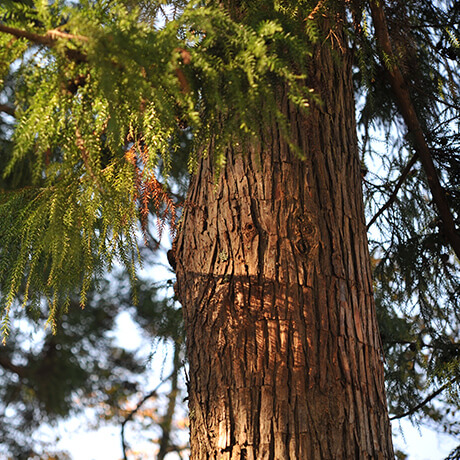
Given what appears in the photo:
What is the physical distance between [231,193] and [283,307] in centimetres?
42

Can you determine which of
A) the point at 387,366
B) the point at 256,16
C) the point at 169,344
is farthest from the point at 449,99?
the point at 169,344

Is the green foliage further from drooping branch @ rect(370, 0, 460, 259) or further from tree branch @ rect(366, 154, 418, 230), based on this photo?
tree branch @ rect(366, 154, 418, 230)

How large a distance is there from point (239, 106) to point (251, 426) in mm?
855

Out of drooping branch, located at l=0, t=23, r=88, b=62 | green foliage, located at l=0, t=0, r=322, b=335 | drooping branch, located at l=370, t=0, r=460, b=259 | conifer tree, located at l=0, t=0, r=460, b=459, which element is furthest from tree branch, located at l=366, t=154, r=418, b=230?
drooping branch, located at l=0, t=23, r=88, b=62

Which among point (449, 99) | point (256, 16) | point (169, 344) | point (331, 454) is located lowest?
point (331, 454)

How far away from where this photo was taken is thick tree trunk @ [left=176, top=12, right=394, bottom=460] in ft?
5.10

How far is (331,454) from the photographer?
1.51 m

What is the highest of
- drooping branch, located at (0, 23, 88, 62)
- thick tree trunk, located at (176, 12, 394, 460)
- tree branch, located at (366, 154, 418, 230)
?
tree branch, located at (366, 154, 418, 230)

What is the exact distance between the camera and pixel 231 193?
1.84m

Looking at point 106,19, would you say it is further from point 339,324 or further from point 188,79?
point 339,324

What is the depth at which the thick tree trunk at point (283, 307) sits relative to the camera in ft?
5.10

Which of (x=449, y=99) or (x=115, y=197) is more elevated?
(x=449, y=99)

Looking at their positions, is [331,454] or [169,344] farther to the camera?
[169,344]

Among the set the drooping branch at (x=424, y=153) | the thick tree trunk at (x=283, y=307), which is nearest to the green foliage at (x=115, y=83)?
the thick tree trunk at (x=283, y=307)
